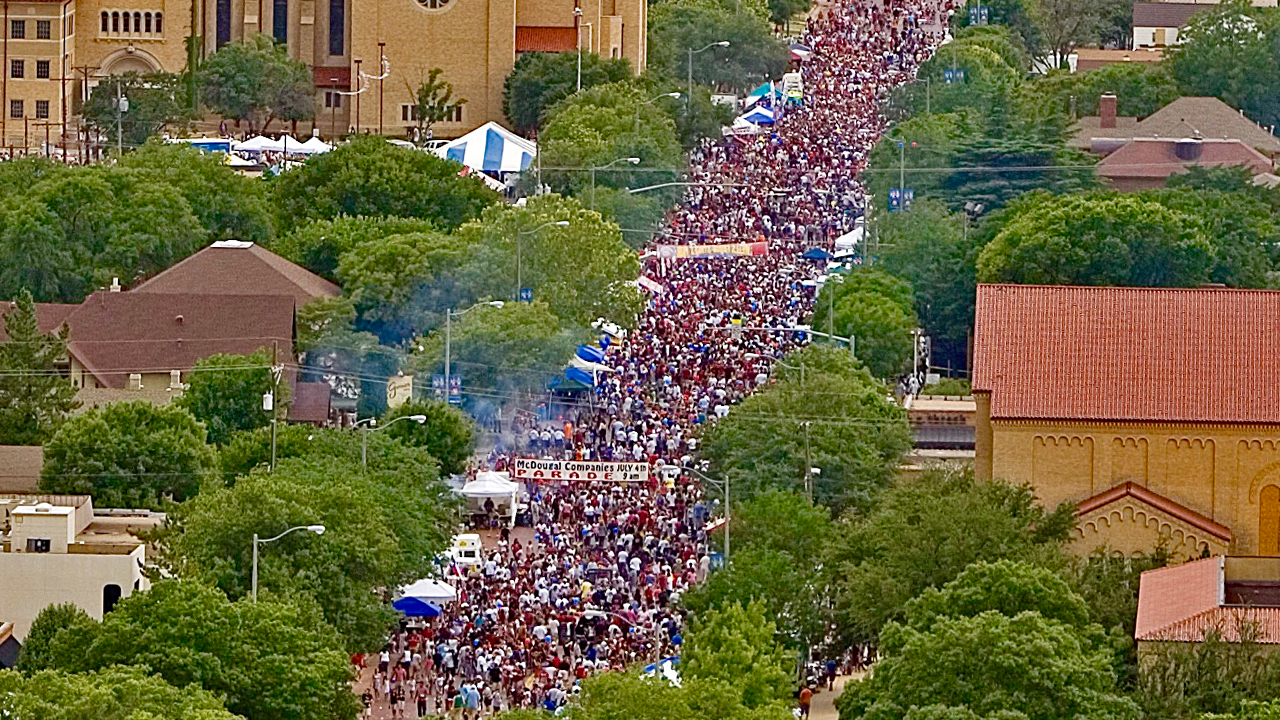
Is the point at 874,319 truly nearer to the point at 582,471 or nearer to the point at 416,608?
the point at 582,471

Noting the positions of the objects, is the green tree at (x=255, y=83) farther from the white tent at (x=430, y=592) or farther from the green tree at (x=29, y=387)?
the white tent at (x=430, y=592)

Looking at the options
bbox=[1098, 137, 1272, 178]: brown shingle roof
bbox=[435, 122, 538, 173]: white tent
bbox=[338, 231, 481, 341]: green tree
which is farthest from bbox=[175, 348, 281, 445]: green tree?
bbox=[1098, 137, 1272, 178]: brown shingle roof

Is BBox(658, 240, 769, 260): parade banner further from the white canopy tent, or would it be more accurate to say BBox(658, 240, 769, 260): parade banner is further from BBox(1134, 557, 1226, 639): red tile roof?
BBox(1134, 557, 1226, 639): red tile roof

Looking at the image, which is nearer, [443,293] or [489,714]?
[489,714]

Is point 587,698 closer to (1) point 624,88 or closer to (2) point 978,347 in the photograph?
(2) point 978,347

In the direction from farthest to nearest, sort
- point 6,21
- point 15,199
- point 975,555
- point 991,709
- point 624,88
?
point 6,21
point 624,88
point 15,199
point 975,555
point 991,709

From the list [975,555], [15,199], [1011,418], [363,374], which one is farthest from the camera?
[15,199]

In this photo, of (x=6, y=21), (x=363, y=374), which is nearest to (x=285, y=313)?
(x=363, y=374)

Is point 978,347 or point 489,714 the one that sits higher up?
point 978,347
